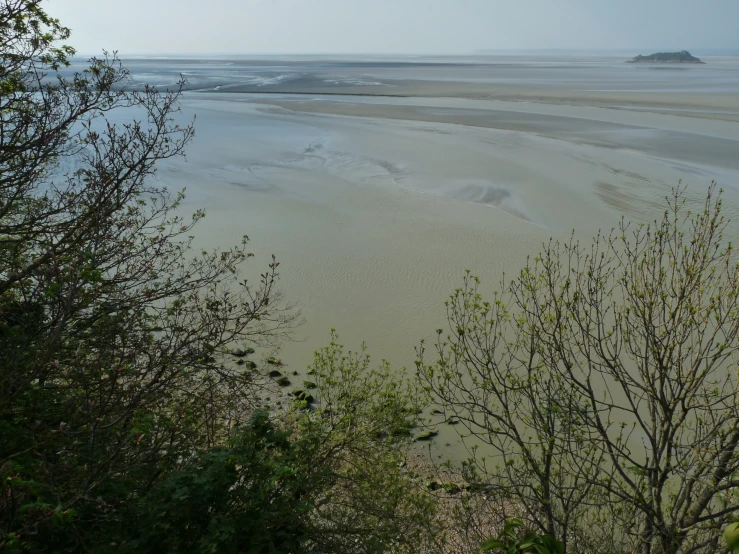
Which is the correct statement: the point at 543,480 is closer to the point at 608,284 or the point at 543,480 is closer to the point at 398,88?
the point at 608,284

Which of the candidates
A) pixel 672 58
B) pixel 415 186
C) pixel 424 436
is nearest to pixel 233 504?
pixel 424 436

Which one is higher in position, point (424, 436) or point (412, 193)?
point (412, 193)

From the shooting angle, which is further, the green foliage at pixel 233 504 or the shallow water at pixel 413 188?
the shallow water at pixel 413 188

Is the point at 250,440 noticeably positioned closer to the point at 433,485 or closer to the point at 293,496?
the point at 293,496

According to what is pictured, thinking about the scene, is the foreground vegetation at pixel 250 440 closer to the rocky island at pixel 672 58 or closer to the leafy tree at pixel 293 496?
the leafy tree at pixel 293 496

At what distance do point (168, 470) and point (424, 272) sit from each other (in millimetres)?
10556

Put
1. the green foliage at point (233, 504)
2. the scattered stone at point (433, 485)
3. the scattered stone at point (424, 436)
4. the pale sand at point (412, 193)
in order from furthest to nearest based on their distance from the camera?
1. the pale sand at point (412, 193)
2. the scattered stone at point (424, 436)
3. the scattered stone at point (433, 485)
4. the green foliage at point (233, 504)

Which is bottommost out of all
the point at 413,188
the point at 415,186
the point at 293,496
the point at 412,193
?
the point at 293,496

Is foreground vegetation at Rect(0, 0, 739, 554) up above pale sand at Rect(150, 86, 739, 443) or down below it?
below

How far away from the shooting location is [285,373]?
11.4m

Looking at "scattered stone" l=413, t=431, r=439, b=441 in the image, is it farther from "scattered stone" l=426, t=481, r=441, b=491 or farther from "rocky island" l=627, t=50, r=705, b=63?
"rocky island" l=627, t=50, r=705, b=63

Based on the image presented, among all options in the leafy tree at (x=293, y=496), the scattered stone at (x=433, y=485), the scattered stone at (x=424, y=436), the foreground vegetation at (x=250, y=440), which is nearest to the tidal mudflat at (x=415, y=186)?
the scattered stone at (x=424, y=436)

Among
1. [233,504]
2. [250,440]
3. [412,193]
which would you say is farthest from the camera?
[412,193]

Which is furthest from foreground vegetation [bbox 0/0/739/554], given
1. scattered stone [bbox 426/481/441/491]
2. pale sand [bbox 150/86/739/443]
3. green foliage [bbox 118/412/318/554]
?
pale sand [bbox 150/86/739/443]
